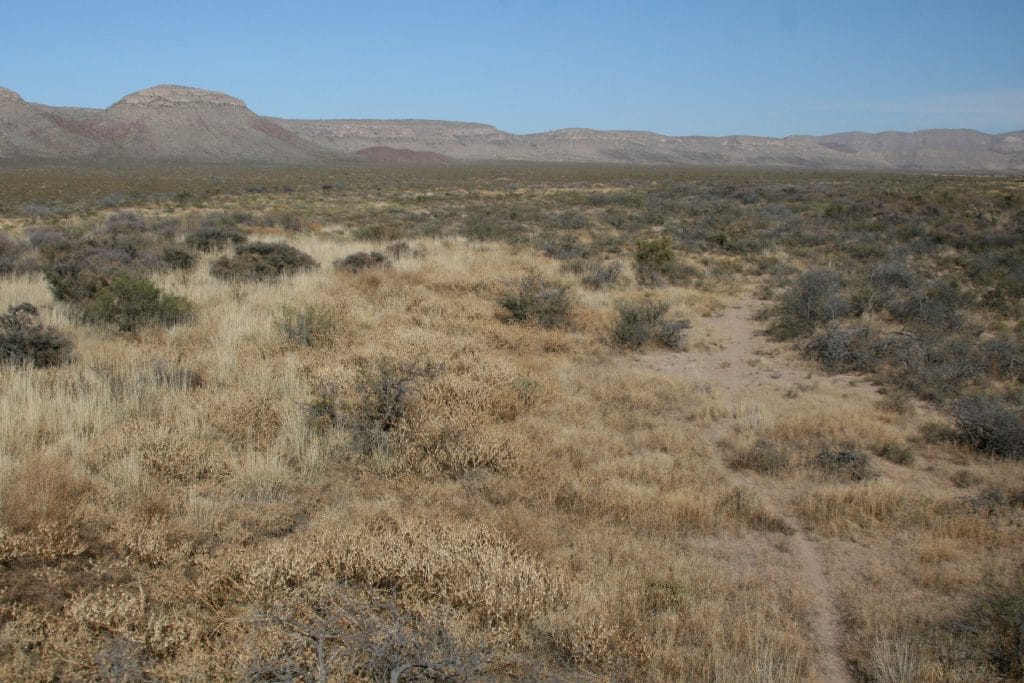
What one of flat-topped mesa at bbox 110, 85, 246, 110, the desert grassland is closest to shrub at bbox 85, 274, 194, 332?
the desert grassland

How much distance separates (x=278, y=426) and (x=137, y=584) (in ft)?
7.52

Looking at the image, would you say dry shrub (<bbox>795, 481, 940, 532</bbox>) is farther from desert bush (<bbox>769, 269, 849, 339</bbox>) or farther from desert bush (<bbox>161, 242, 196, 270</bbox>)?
desert bush (<bbox>161, 242, 196, 270</bbox>)

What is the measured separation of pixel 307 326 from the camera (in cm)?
817

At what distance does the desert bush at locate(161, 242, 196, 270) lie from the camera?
40.1ft

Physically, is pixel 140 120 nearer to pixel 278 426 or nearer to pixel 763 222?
pixel 763 222

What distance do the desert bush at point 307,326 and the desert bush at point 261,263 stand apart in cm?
351

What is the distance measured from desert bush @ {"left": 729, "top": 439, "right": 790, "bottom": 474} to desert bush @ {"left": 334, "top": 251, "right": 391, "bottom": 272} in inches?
341

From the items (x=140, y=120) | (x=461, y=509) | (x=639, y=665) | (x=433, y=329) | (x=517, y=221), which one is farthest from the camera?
(x=140, y=120)

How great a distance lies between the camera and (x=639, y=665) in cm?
318

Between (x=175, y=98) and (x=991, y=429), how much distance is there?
587 feet

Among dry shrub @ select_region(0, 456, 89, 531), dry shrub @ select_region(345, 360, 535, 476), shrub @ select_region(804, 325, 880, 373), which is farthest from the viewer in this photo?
shrub @ select_region(804, 325, 880, 373)

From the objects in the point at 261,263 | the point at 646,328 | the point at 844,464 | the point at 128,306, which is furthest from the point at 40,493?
the point at 261,263

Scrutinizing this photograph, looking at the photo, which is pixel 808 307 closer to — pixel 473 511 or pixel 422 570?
pixel 473 511

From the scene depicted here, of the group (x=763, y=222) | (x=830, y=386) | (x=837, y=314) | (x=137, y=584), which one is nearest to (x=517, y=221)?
(x=763, y=222)
